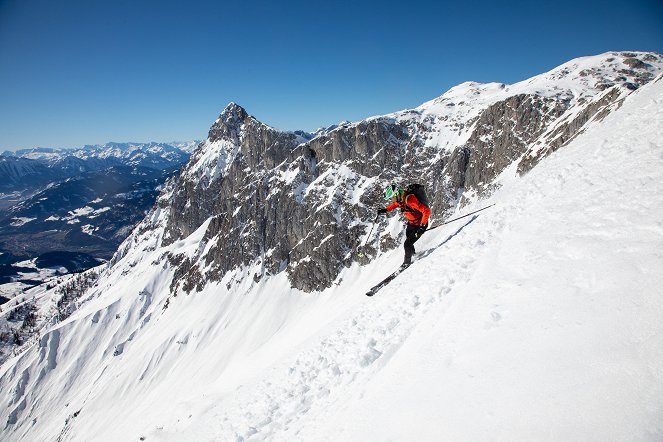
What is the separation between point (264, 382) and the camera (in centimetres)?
1380

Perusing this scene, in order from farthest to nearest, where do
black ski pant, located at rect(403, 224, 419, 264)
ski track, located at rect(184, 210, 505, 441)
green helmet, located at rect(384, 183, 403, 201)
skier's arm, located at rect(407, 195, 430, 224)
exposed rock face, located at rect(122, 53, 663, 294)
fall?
exposed rock face, located at rect(122, 53, 663, 294) → black ski pant, located at rect(403, 224, 419, 264) → green helmet, located at rect(384, 183, 403, 201) → skier's arm, located at rect(407, 195, 430, 224) → ski track, located at rect(184, 210, 505, 441)

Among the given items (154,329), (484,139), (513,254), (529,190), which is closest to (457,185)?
(484,139)

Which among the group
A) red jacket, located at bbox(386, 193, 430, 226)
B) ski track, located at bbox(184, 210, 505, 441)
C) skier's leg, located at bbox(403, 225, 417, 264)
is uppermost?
red jacket, located at bbox(386, 193, 430, 226)

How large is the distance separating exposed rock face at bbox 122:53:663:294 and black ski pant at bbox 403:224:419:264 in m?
39.6

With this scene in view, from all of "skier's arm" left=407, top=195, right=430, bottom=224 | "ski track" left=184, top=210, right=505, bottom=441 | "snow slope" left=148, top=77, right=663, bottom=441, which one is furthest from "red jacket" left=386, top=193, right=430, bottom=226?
"ski track" left=184, top=210, right=505, bottom=441

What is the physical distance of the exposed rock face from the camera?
7056 centimetres

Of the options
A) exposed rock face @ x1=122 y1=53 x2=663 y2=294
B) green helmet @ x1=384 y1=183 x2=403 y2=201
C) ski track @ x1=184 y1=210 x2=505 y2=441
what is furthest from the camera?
exposed rock face @ x1=122 y1=53 x2=663 y2=294

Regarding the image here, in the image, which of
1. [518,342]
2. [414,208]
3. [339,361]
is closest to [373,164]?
[414,208]

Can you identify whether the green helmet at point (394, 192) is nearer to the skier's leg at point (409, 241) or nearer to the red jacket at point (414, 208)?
the red jacket at point (414, 208)

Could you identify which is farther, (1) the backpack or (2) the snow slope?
(1) the backpack

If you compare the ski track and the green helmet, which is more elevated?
the green helmet

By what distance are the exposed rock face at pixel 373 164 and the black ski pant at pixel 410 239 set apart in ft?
130

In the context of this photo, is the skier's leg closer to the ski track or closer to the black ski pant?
the black ski pant

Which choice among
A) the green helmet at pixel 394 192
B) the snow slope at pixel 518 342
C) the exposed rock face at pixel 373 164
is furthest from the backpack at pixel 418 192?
the exposed rock face at pixel 373 164
